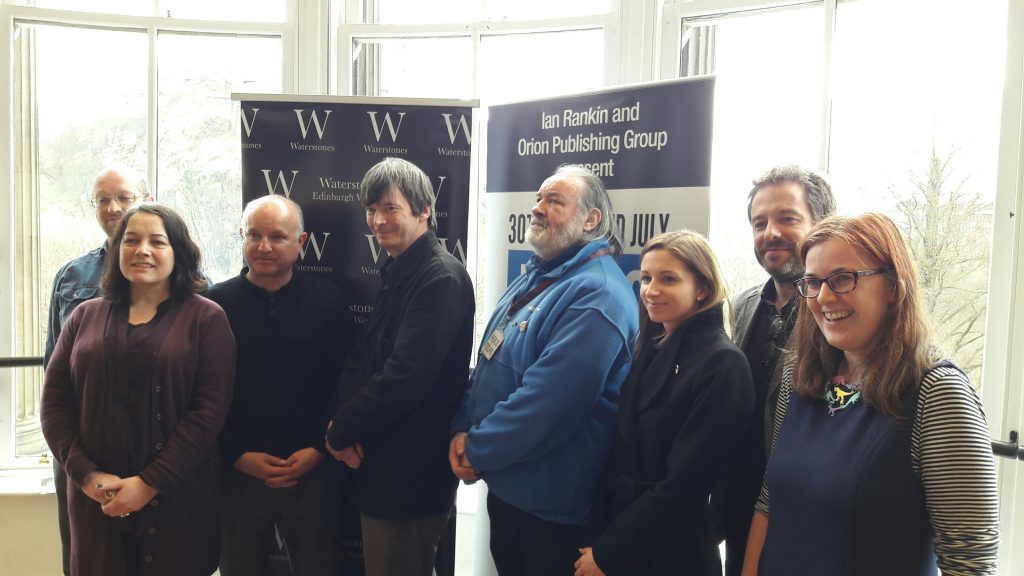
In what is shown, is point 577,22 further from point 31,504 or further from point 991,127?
point 31,504

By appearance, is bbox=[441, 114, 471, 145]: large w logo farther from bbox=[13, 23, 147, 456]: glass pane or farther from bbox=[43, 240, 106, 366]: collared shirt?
bbox=[13, 23, 147, 456]: glass pane

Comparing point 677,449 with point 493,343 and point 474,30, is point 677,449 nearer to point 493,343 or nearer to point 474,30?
point 493,343

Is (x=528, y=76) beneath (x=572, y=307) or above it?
above

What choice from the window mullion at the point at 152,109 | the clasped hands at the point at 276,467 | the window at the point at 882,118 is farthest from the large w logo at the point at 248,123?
the window at the point at 882,118

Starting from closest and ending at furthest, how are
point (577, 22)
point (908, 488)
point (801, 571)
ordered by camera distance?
point (908, 488), point (801, 571), point (577, 22)

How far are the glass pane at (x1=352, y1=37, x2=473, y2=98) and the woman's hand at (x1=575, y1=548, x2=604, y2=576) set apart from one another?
2.15 metres

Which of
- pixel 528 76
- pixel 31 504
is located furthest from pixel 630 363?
pixel 31 504

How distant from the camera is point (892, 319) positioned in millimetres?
1231

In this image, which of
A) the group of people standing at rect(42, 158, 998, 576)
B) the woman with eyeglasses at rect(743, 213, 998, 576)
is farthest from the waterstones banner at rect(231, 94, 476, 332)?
the woman with eyeglasses at rect(743, 213, 998, 576)

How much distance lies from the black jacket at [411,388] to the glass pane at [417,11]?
4.79 ft

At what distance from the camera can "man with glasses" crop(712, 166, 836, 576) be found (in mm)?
1705

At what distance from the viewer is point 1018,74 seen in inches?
81.5

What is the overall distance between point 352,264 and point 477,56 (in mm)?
1133

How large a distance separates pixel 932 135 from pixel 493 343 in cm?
157
